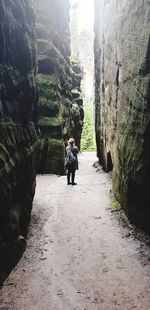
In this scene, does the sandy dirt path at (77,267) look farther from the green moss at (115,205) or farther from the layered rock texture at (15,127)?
the layered rock texture at (15,127)

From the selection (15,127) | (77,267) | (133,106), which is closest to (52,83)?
(133,106)

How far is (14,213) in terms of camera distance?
25.0 ft

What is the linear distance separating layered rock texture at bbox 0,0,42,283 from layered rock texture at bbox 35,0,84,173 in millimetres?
8208

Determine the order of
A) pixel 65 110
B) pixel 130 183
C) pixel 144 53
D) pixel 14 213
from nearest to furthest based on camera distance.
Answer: pixel 14 213, pixel 144 53, pixel 130 183, pixel 65 110

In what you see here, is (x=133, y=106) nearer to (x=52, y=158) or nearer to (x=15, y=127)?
(x=15, y=127)

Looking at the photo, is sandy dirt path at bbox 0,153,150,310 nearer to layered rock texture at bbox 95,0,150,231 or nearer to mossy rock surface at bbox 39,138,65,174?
layered rock texture at bbox 95,0,150,231

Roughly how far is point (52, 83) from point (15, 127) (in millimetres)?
11813

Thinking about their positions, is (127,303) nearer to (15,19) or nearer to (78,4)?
(15,19)

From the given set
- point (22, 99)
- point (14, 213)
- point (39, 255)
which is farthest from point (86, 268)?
point (22, 99)

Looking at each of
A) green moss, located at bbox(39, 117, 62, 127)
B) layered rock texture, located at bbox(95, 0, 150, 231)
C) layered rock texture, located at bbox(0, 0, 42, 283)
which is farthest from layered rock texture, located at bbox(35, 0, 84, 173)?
layered rock texture, located at bbox(0, 0, 42, 283)

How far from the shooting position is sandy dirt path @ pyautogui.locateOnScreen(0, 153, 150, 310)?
6121mm

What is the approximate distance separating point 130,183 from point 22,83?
A: 4186 millimetres

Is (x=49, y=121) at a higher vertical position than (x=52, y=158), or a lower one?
higher

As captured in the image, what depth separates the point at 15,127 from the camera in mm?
8125
